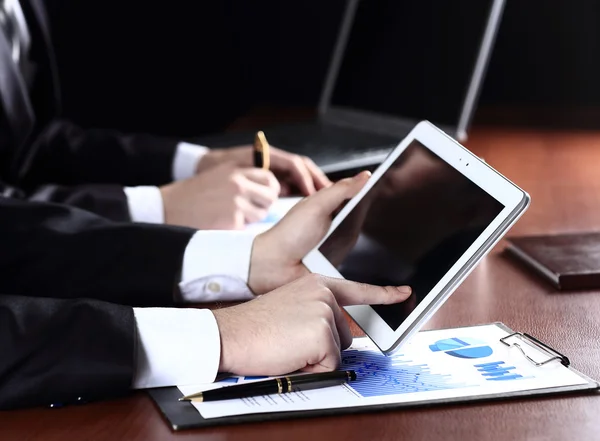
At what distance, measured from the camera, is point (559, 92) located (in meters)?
2.78

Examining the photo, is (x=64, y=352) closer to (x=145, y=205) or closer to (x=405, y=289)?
(x=405, y=289)

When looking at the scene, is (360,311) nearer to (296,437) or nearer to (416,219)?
(416,219)

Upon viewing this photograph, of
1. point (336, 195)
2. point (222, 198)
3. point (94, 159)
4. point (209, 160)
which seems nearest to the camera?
point (336, 195)

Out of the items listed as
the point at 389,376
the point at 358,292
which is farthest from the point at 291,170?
the point at 389,376

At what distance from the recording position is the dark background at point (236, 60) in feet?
9.00

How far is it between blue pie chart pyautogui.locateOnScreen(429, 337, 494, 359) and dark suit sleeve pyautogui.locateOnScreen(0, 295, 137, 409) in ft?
1.18

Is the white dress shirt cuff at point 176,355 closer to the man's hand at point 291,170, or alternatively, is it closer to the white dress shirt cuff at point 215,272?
the white dress shirt cuff at point 215,272

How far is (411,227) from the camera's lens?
128 cm

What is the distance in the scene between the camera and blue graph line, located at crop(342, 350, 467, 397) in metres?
1.06

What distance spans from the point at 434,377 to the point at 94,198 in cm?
86

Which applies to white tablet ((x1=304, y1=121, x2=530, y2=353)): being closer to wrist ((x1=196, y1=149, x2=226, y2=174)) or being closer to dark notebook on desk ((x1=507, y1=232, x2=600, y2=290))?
dark notebook on desk ((x1=507, y1=232, x2=600, y2=290))

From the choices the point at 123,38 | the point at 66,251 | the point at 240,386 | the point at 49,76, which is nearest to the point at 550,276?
the point at 240,386

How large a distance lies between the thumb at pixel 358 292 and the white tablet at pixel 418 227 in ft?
0.06

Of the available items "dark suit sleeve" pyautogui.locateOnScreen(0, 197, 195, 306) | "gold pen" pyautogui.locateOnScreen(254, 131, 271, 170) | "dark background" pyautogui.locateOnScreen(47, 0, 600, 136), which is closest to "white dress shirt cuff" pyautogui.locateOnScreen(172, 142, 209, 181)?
"gold pen" pyautogui.locateOnScreen(254, 131, 271, 170)
